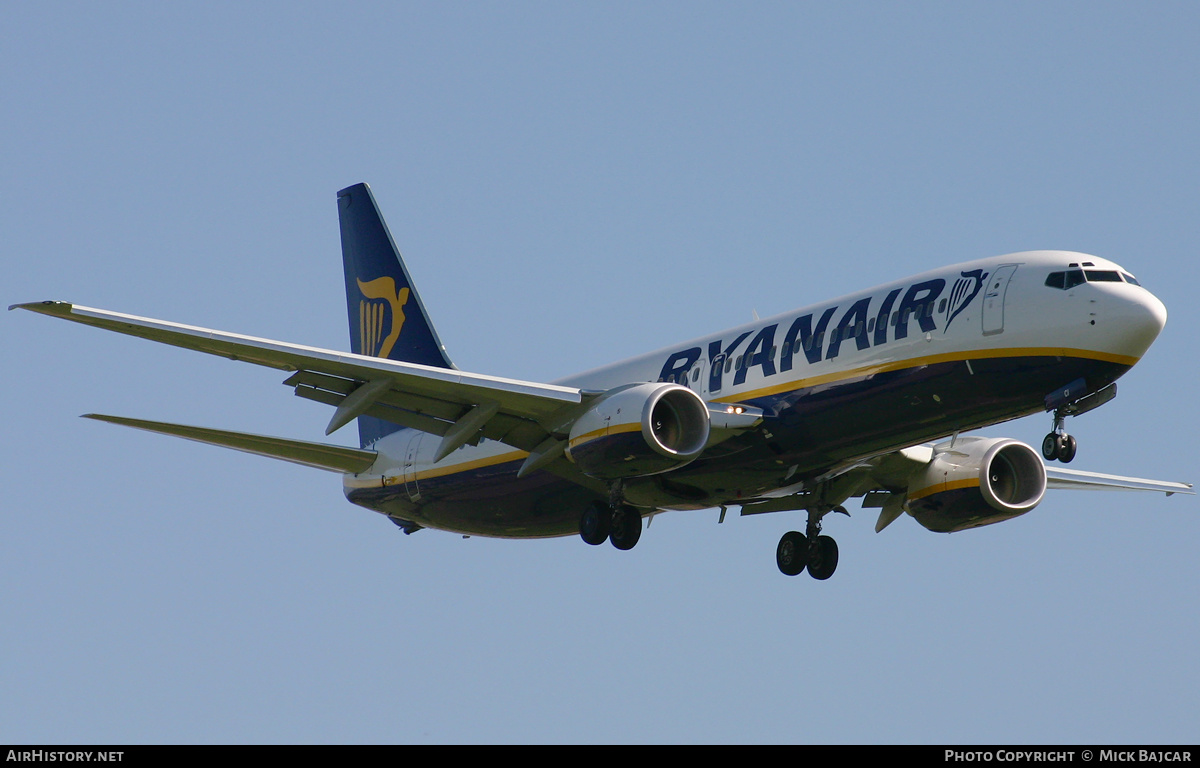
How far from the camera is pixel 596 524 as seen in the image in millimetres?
30062

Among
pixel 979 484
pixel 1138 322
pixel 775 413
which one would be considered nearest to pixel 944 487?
pixel 979 484

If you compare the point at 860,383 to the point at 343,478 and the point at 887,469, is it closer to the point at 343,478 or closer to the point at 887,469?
the point at 887,469

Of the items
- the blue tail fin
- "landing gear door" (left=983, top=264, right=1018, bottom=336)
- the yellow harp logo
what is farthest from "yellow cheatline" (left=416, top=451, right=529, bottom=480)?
"landing gear door" (left=983, top=264, right=1018, bottom=336)

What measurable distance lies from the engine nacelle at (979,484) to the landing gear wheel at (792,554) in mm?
2643

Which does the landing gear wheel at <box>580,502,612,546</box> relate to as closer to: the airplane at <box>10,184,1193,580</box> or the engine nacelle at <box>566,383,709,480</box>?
the airplane at <box>10,184,1193,580</box>

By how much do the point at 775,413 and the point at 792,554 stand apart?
19.4ft

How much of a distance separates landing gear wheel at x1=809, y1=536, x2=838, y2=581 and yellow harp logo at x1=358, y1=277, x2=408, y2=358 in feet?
40.2

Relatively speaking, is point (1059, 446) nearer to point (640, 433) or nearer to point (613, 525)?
point (640, 433)

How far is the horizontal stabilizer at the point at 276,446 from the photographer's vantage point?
2814 cm

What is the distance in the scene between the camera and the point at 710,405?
92.2 ft

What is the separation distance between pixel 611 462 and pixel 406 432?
28.8ft

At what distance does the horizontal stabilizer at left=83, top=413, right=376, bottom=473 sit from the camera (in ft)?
92.3

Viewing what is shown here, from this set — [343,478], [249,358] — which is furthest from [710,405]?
[343,478]

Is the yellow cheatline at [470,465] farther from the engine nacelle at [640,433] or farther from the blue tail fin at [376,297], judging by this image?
the blue tail fin at [376,297]
